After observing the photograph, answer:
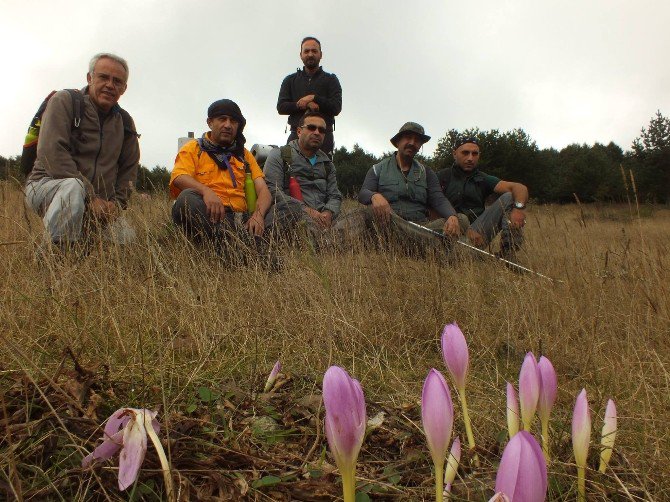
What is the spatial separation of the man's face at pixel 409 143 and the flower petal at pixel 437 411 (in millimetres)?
5347

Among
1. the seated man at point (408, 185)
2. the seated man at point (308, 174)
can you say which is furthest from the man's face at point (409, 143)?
the seated man at point (308, 174)

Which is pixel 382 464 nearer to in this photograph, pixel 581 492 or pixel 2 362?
pixel 581 492

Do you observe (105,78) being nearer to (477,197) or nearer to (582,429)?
(477,197)

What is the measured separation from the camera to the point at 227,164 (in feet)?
15.5

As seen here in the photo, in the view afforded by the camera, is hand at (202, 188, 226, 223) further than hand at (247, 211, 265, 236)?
No

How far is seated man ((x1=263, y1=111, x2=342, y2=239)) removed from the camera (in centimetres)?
532

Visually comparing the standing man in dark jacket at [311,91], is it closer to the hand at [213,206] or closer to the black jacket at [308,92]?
the black jacket at [308,92]

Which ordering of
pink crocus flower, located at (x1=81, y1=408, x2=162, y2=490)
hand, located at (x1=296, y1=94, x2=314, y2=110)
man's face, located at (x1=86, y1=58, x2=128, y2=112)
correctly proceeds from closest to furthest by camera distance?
1. pink crocus flower, located at (x1=81, y1=408, x2=162, y2=490)
2. man's face, located at (x1=86, y1=58, x2=128, y2=112)
3. hand, located at (x1=296, y1=94, x2=314, y2=110)

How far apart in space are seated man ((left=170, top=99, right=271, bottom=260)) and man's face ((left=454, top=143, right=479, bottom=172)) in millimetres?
2362

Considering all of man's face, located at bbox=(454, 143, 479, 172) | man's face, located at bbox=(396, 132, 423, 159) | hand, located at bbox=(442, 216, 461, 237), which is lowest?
hand, located at bbox=(442, 216, 461, 237)

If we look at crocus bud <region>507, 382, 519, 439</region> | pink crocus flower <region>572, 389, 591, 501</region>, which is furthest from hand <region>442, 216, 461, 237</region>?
pink crocus flower <region>572, 389, 591, 501</region>

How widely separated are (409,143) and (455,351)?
5145mm

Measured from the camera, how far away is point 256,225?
14.7 ft

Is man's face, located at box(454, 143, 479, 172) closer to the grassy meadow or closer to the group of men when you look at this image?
the group of men
